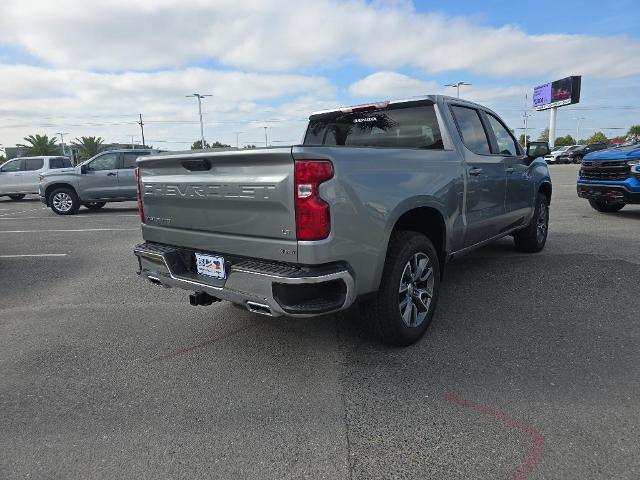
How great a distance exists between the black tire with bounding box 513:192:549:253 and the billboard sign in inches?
2689

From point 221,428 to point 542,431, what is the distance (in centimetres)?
174

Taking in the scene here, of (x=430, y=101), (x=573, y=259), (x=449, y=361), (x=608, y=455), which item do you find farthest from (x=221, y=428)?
(x=573, y=259)

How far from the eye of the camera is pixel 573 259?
A: 231 inches

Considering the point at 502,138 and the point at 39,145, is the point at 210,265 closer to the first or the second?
the point at 502,138

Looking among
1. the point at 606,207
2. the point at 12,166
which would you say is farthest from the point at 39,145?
the point at 606,207

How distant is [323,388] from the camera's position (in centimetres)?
295

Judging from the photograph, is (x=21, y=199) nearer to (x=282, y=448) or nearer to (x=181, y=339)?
(x=181, y=339)

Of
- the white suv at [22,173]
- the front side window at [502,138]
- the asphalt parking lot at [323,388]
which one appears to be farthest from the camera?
the white suv at [22,173]

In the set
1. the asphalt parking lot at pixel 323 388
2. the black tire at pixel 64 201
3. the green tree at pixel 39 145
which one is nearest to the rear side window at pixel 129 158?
the black tire at pixel 64 201

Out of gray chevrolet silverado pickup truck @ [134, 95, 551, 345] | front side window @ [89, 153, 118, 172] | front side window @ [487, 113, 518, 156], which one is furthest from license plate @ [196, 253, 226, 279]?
front side window @ [89, 153, 118, 172]

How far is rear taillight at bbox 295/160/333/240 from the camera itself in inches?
104

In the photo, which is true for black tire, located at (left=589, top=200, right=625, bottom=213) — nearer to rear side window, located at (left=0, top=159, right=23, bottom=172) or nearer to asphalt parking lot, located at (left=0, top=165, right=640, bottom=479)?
asphalt parking lot, located at (left=0, top=165, right=640, bottom=479)

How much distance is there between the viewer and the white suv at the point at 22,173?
18.1m

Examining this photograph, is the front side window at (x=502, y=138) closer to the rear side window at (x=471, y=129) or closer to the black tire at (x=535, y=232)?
the rear side window at (x=471, y=129)
